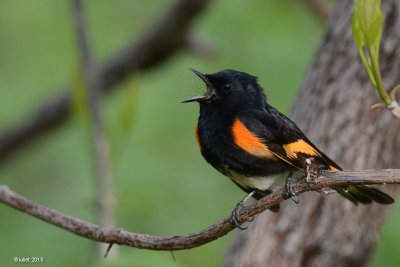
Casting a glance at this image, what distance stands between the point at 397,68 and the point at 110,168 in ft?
4.65

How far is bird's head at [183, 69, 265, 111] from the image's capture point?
3.60 meters

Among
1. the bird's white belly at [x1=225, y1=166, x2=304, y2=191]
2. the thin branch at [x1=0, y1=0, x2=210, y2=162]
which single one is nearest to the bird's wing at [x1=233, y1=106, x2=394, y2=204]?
the bird's white belly at [x1=225, y1=166, x2=304, y2=191]

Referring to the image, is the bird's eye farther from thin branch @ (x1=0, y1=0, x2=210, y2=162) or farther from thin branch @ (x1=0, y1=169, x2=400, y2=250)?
thin branch @ (x1=0, y1=0, x2=210, y2=162)

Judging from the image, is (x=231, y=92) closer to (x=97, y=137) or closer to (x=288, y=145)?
A: (x=288, y=145)

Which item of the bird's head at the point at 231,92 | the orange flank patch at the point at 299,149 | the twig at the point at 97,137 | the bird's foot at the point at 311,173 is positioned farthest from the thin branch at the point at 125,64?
the bird's foot at the point at 311,173

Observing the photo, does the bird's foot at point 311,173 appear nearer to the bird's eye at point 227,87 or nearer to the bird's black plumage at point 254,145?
the bird's black plumage at point 254,145

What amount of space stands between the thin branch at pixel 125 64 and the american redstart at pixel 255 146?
1693mm

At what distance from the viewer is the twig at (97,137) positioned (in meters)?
3.91

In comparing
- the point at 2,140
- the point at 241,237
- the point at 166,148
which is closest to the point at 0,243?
the point at 2,140

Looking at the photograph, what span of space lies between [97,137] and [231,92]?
740mm

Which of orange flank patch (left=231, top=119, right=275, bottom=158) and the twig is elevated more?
the twig

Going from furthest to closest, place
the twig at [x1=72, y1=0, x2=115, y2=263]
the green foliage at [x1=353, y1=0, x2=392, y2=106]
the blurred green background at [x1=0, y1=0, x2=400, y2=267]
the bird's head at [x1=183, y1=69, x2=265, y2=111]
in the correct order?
the blurred green background at [x1=0, y1=0, x2=400, y2=267] → the twig at [x1=72, y1=0, x2=115, y2=263] → the bird's head at [x1=183, y1=69, x2=265, y2=111] → the green foliage at [x1=353, y1=0, x2=392, y2=106]

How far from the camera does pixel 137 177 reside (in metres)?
5.46

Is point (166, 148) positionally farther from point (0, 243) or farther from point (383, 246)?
point (383, 246)
